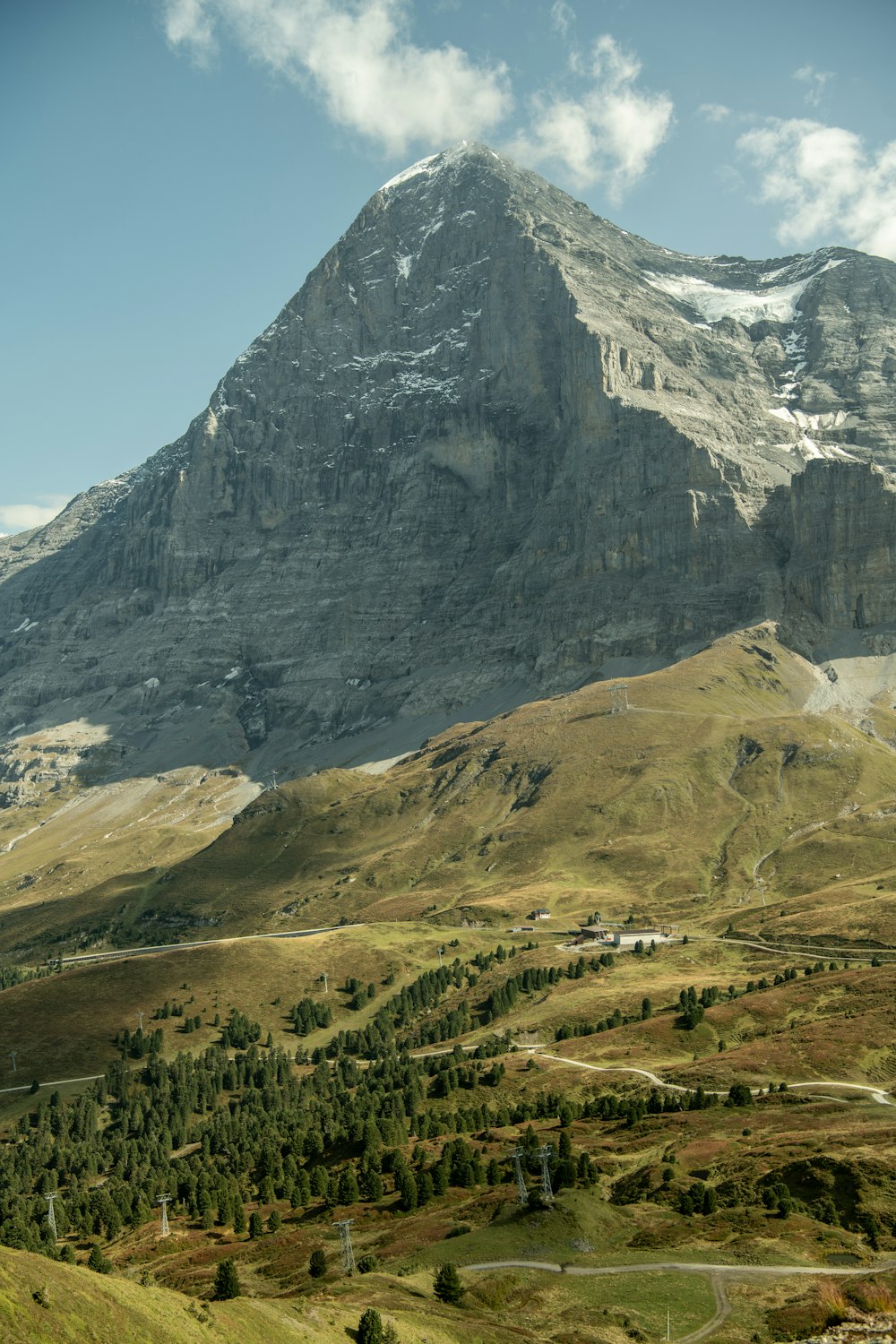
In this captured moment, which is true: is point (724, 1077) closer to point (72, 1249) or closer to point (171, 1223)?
point (171, 1223)

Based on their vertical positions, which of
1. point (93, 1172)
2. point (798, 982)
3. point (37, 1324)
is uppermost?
point (37, 1324)

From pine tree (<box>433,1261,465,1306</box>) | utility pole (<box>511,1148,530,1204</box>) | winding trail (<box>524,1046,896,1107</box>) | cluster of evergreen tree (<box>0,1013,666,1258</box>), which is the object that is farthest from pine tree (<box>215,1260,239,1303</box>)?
winding trail (<box>524,1046,896,1107</box>)

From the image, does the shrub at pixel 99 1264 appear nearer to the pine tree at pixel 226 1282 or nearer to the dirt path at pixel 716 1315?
the pine tree at pixel 226 1282

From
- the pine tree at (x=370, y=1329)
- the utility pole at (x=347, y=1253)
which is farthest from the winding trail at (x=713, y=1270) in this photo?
the pine tree at (x=370, y=1329)

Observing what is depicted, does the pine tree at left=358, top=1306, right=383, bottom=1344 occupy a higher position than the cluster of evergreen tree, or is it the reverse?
the pine tree at left=358, top=1306, right=383, bottom=1344

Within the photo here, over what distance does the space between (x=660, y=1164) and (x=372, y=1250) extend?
24.7m

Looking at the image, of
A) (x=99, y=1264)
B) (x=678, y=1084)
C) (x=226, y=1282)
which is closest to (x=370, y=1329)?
(x=226, y=1282)

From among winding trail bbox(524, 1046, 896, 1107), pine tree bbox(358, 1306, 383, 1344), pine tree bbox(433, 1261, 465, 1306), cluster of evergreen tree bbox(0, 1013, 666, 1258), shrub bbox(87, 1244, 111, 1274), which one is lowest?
cluster of evergreen tree bbox(0, 1013, 666, 1258)

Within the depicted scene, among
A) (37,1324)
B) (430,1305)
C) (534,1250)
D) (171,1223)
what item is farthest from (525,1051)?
(37,1324)

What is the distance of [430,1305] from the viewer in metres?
79.3

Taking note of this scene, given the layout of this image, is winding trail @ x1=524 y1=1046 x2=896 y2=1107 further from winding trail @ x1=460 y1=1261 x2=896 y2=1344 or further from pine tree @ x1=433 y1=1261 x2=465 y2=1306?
pine tree @ x1=433 y1=1261 x2=465 y2=1306

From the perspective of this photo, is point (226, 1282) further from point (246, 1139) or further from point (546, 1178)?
point (246, 1139)

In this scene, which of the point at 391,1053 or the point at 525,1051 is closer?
the point at 525,1051

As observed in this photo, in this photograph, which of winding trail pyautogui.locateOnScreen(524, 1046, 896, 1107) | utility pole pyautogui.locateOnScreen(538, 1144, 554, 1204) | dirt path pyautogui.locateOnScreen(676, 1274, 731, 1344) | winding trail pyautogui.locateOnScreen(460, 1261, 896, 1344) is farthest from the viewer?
winding trail pyautogui.locateOnScreen(524, 1046, 896, 1107)
